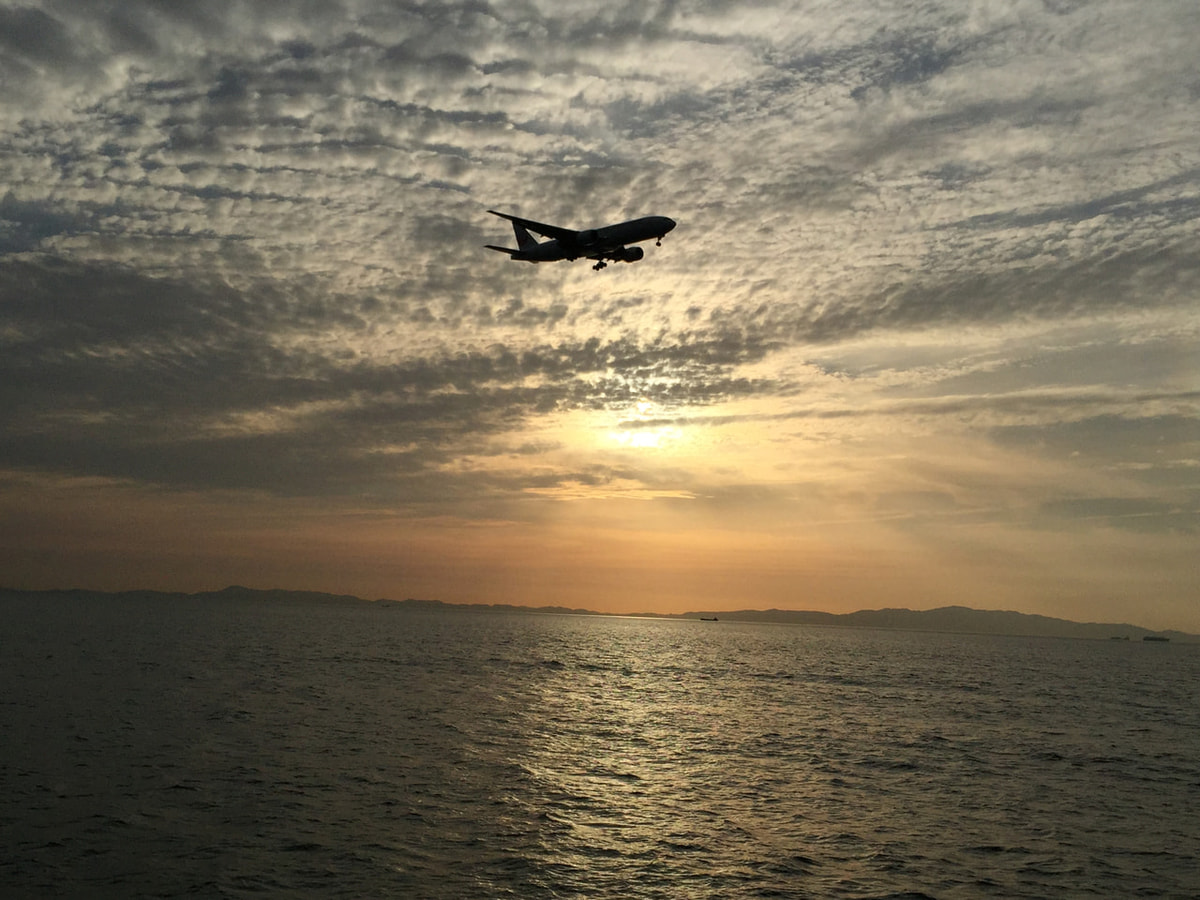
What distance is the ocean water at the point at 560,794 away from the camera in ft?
94.3

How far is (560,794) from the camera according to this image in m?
40.5

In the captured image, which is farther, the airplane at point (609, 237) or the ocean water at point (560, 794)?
the airplane at point (609, 237)

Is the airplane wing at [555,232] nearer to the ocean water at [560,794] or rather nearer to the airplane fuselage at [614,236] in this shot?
the airplane fuselage at [614,236]

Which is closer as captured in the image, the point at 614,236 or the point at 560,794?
the point at 560,794

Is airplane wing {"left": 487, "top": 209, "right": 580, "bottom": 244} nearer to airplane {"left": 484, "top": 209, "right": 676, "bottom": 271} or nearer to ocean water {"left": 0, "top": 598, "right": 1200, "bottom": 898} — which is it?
airplane {"left": 484, "top": 209, "right": 676, "bottom": 271}

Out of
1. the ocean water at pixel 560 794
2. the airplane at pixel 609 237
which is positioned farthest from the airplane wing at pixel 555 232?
the ocean water at pixel 560 794

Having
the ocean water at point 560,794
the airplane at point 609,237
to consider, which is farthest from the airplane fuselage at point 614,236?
the ocean water at point 560,794

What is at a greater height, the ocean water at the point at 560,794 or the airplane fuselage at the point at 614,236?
the airplane fuselage at the point at 614,236

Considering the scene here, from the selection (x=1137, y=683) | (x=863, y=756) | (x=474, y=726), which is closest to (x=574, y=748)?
(x=474, y=726)

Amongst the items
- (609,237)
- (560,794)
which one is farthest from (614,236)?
(560,794)

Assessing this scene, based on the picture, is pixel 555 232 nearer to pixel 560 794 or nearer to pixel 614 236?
pixel 614 236

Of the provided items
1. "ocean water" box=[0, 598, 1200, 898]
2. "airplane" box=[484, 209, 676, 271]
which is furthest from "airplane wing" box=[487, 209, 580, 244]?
"ocean water" box=[0, 598, 1200, 898]

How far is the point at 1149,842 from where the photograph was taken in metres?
36.7

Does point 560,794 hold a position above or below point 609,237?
below
